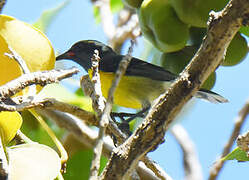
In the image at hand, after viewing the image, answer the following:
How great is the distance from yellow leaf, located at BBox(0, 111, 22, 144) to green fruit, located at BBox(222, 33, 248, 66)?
2.78ft

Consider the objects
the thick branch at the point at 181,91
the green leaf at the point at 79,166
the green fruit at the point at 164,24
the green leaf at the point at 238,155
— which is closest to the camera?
the thick branch at the point at 181,91

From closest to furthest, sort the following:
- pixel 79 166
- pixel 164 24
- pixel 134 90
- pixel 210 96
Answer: pixel 79 166
pixel 164 24
pixel 210 96
pixel 134 90

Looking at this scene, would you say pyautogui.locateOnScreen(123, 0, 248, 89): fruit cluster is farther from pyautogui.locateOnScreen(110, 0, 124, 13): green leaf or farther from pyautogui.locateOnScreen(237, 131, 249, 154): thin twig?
pyautogui.locateOnScreen(110, 0, 124, 13): green leaf

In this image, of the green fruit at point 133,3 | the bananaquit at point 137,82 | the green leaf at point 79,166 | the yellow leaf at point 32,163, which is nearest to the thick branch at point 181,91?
the yellow leaf at point 32,163

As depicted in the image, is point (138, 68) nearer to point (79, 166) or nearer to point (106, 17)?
point (106, 17)

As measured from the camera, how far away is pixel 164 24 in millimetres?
1746

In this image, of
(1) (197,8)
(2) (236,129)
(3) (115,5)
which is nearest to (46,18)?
(3) (115,5)

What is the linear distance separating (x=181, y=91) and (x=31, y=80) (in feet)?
0.96

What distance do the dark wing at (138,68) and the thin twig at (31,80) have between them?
1294 millimetres

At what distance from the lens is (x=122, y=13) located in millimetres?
3342

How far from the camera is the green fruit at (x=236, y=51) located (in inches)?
64.7

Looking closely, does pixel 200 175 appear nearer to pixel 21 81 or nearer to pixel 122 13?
pixel 122 13

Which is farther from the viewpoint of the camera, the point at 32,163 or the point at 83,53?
the point at 83,53

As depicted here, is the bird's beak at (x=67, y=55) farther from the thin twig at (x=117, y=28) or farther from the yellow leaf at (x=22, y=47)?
the yellow leaf at (x=22, y=47)
